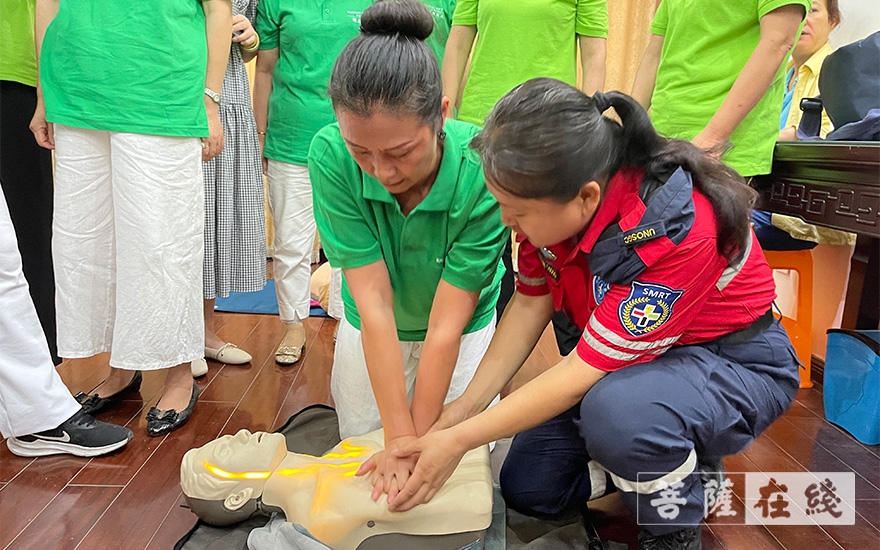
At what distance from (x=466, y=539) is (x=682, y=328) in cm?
44

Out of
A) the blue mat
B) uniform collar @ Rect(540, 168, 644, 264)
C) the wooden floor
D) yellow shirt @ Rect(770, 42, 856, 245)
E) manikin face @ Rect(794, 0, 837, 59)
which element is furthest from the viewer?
the blue mat

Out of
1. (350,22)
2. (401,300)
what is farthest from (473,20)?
(401,300)

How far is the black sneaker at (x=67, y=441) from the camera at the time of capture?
4.49 feet

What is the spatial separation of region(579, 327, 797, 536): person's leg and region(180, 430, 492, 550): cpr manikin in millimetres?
203

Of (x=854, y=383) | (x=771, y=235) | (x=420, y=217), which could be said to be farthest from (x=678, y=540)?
(x=771, y=235)

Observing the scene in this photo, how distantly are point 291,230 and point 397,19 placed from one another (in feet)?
3.81

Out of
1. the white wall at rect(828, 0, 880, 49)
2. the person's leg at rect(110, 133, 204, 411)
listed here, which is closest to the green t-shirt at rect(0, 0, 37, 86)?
the person's leg at rect(110, 133, 204, 411)

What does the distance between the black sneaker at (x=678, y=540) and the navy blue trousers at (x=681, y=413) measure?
0.04 m

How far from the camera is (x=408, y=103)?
0.88 m

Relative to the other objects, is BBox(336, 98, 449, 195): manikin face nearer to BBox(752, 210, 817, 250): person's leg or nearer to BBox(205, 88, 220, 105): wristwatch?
Answer: BBox(205, 88, 220, 105): wristwatch

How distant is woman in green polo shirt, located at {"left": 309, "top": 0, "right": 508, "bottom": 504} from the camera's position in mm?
907

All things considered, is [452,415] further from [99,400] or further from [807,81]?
[807,81]

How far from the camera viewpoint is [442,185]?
3.42ft

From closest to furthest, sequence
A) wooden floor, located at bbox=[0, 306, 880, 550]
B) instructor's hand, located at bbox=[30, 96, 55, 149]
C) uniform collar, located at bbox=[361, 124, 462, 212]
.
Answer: uniform collar, located at bbox=[361, 124, 462, 212]
wooden floor, located at bbox=[0, 306, 880, 550]
instructor's hand, located at bbox=[30, 96, 55, 149]
